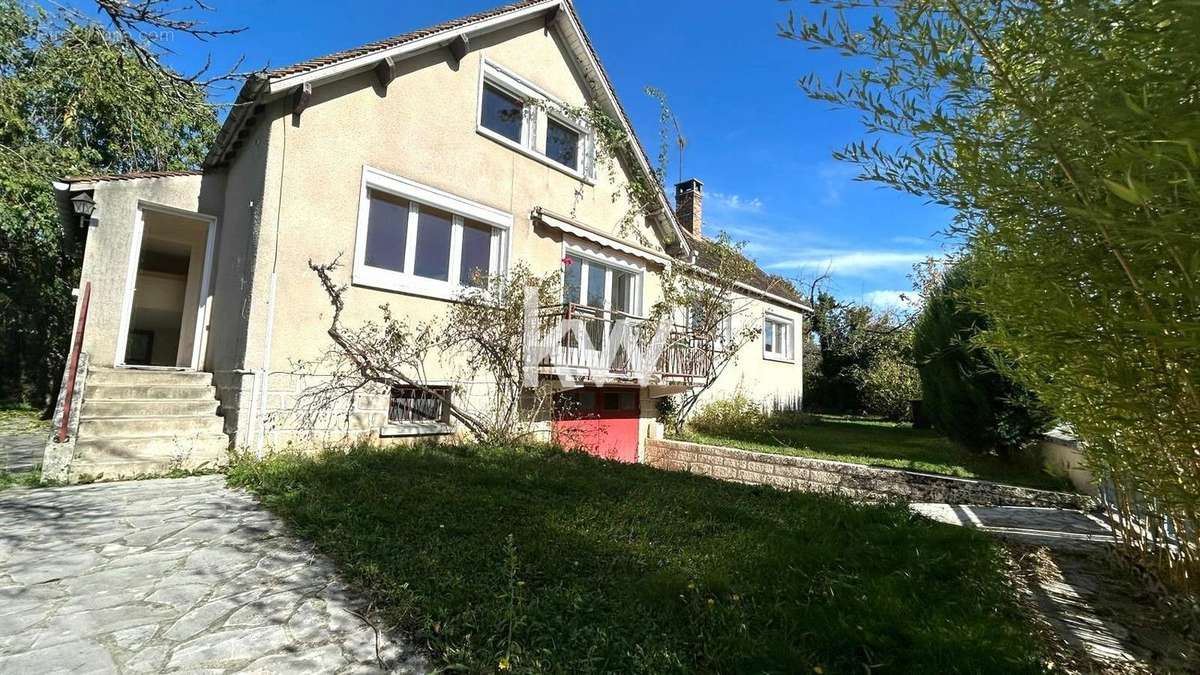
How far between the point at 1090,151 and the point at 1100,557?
5.01 meters

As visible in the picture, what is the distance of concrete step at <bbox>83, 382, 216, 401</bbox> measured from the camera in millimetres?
7613

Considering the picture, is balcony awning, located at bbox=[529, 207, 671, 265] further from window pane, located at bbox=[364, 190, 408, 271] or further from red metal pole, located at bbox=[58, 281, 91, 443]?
red metal pole, located at bbox=[58, 281, 91, 443]

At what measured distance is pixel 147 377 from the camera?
8250 millimetres

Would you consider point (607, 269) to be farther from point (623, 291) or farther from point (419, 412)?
point (419, 412)

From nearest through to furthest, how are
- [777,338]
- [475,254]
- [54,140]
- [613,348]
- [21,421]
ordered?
[475,254], [613,348], [21,421], [54,140], [777,338]

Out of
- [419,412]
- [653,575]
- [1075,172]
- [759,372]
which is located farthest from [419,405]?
[759,372]

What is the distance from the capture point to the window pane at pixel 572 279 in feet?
40.1

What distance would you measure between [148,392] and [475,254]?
218 inches

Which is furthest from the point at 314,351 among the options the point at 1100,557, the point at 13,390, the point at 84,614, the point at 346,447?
the point at 13,390

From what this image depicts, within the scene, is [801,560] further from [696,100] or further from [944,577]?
[696,100]

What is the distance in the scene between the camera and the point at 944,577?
13.9 feet

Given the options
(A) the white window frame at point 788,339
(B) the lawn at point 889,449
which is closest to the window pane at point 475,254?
(B) the lawn at point 889,449

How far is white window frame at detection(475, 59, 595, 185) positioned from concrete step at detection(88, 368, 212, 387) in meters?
6.47

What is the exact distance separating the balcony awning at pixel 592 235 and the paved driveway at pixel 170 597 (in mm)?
7653
